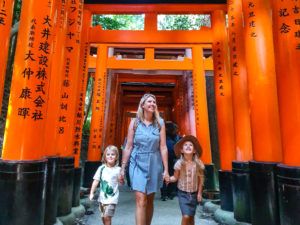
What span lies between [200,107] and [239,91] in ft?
13.4

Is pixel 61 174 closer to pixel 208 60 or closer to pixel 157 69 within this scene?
pixel 157 69

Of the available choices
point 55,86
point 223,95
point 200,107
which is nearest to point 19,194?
point 55,86

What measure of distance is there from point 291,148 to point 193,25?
1299cm

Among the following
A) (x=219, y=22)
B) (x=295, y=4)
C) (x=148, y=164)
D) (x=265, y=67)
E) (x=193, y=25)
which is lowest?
(x=148, y=164)

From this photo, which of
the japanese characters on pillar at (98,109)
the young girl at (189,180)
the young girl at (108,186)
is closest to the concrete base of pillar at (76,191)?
the young girl at (108,186)

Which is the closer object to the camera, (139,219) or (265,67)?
(139,219)

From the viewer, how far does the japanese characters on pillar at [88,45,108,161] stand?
8.80 m

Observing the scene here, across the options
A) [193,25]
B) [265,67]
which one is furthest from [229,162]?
[193,25]

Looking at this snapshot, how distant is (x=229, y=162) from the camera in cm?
535

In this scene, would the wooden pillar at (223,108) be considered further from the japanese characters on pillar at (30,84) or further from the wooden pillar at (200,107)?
the japanese characters on pillar at (30,84)

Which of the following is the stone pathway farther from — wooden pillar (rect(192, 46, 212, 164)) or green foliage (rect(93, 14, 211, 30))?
green foliage (rect(93, 14, 211, 30))

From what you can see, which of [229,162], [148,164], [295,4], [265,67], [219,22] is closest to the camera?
[295,4]

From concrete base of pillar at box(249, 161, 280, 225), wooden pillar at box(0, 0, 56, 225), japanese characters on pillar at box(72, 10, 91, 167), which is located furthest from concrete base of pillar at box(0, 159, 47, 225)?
japanese characters on pillar at box(72, 10, 91, 167)

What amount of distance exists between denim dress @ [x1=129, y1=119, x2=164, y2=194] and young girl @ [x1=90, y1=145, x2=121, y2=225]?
0.34 meters
